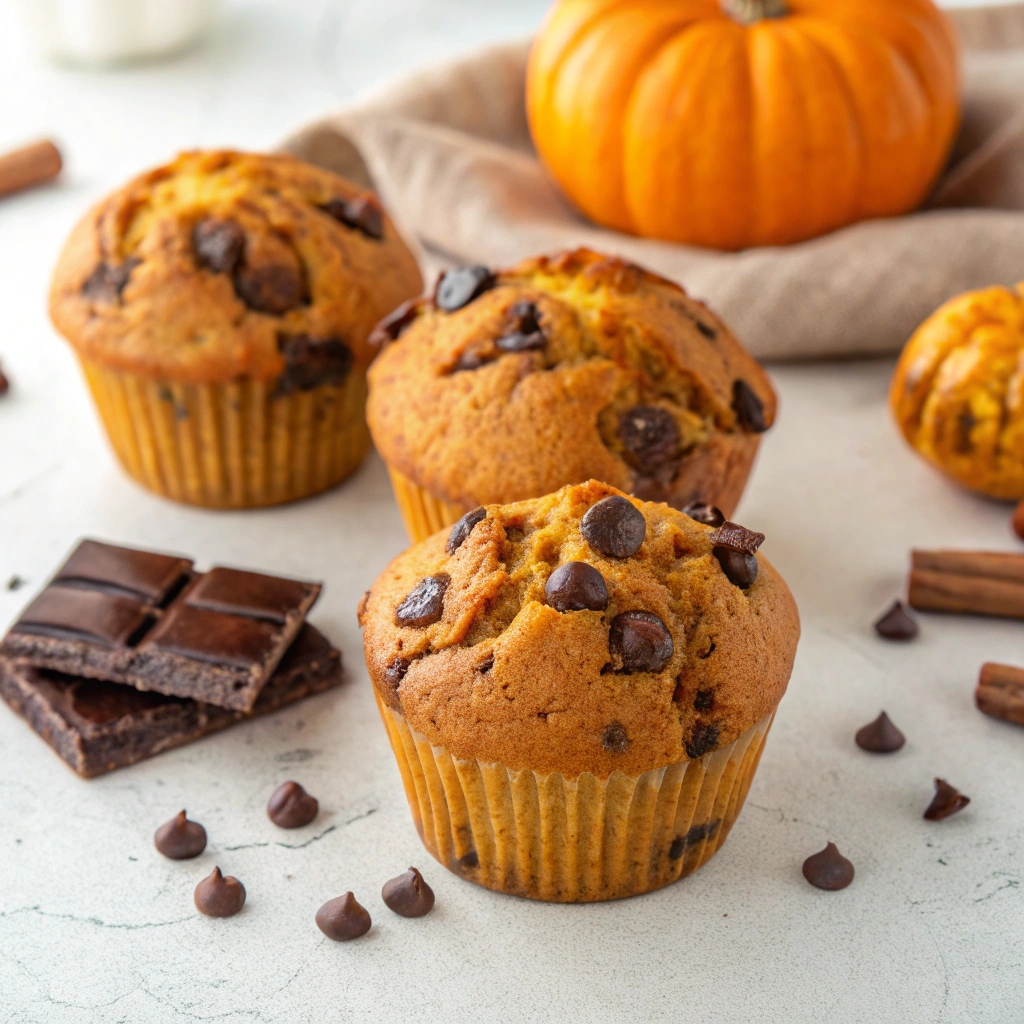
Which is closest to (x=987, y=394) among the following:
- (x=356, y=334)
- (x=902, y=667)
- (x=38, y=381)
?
(x=902, y=667)

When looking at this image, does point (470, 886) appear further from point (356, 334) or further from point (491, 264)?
point (491, 264)

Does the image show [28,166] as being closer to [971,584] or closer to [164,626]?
[164,626]

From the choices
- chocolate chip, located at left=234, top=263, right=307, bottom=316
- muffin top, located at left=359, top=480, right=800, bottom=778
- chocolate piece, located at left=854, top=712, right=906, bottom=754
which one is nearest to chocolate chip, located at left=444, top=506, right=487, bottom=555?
muffin top, located at left=359, top=480, right=800, bottom=778

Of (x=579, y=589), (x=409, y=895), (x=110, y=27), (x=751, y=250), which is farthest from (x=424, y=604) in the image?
(x=110, y=27)

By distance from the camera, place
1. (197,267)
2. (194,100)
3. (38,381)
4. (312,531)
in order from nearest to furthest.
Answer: (197,267), (312,531), (38,381), (194,100)

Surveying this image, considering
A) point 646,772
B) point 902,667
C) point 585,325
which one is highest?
point 585,325

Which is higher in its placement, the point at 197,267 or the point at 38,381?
the point at 197,267

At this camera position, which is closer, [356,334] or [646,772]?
[646,772]
